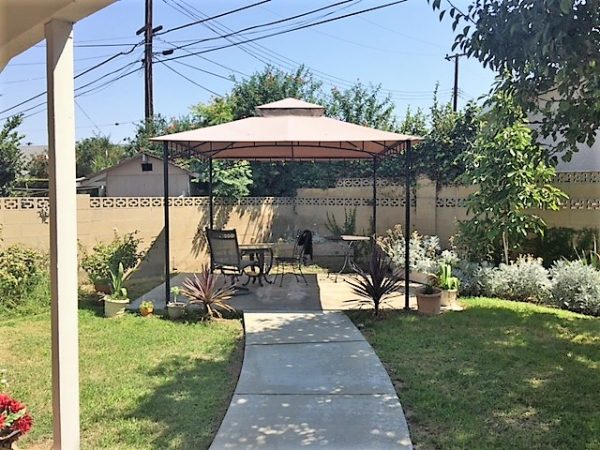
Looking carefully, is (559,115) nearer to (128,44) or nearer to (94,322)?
(94,322)

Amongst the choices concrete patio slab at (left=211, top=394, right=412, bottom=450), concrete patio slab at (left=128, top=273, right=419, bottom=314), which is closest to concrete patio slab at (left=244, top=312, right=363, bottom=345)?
concrete patio slab at (left=128, top=273, right=419, bottom=314)

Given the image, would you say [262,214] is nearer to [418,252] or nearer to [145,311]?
Result: [418,252]

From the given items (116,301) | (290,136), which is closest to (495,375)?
(290,136)

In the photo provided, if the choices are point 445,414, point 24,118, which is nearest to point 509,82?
point 445,414

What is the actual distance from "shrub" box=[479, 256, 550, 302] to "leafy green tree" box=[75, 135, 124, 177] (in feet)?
61.6

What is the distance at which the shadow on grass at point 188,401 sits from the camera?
11.0 ft

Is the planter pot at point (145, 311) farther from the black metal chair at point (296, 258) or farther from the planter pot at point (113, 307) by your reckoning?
the black metal chair at point (296, 258)

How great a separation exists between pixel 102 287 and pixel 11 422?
498 cm

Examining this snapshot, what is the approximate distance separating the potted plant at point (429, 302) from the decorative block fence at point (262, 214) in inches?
130

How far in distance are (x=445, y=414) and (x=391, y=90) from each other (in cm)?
1345

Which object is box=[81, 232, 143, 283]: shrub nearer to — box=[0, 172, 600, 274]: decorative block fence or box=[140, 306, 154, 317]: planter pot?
box=[0, 172, 600, 274]: decorative block fence

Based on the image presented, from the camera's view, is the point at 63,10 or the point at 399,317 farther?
the point at 399,317

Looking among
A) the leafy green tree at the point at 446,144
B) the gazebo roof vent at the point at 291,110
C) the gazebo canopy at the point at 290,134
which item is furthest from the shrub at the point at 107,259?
the leafy green tree at the point at 446,144

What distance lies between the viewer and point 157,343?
214 inches
